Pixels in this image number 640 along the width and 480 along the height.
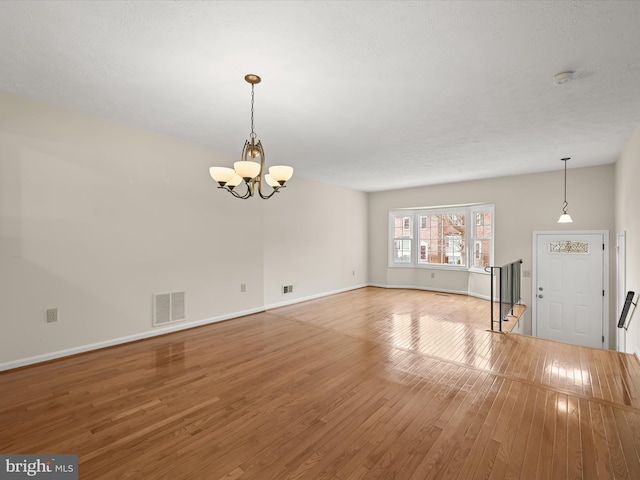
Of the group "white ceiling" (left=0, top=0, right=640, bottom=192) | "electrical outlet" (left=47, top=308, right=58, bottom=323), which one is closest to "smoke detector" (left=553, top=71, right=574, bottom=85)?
"white ceiling" (left=0, top=0, right=640, bottom=192)

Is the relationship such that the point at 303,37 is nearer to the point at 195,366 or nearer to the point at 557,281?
the point at 195,366

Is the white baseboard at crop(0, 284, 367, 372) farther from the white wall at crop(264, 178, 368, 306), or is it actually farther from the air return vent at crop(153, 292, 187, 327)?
the white wall at crop(264, 178, 368, 306)

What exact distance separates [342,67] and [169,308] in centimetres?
387

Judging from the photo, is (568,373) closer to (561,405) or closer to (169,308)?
(561,405)

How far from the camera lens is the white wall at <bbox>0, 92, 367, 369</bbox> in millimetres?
3121

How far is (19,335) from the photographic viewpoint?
10.2ft

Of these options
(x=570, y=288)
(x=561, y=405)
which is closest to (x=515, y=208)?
(x=570, y=288)

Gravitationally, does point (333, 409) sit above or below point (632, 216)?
below

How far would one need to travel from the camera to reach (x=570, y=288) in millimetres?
5617

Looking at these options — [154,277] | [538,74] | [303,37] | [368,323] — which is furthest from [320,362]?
[538,74]

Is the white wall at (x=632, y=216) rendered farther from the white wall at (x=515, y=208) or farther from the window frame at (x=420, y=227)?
the window frame at (x=420, y=227)

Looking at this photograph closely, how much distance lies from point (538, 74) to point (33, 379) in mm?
5433

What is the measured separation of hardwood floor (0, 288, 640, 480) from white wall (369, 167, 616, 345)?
295 centimetres

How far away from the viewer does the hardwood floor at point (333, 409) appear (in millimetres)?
1856
